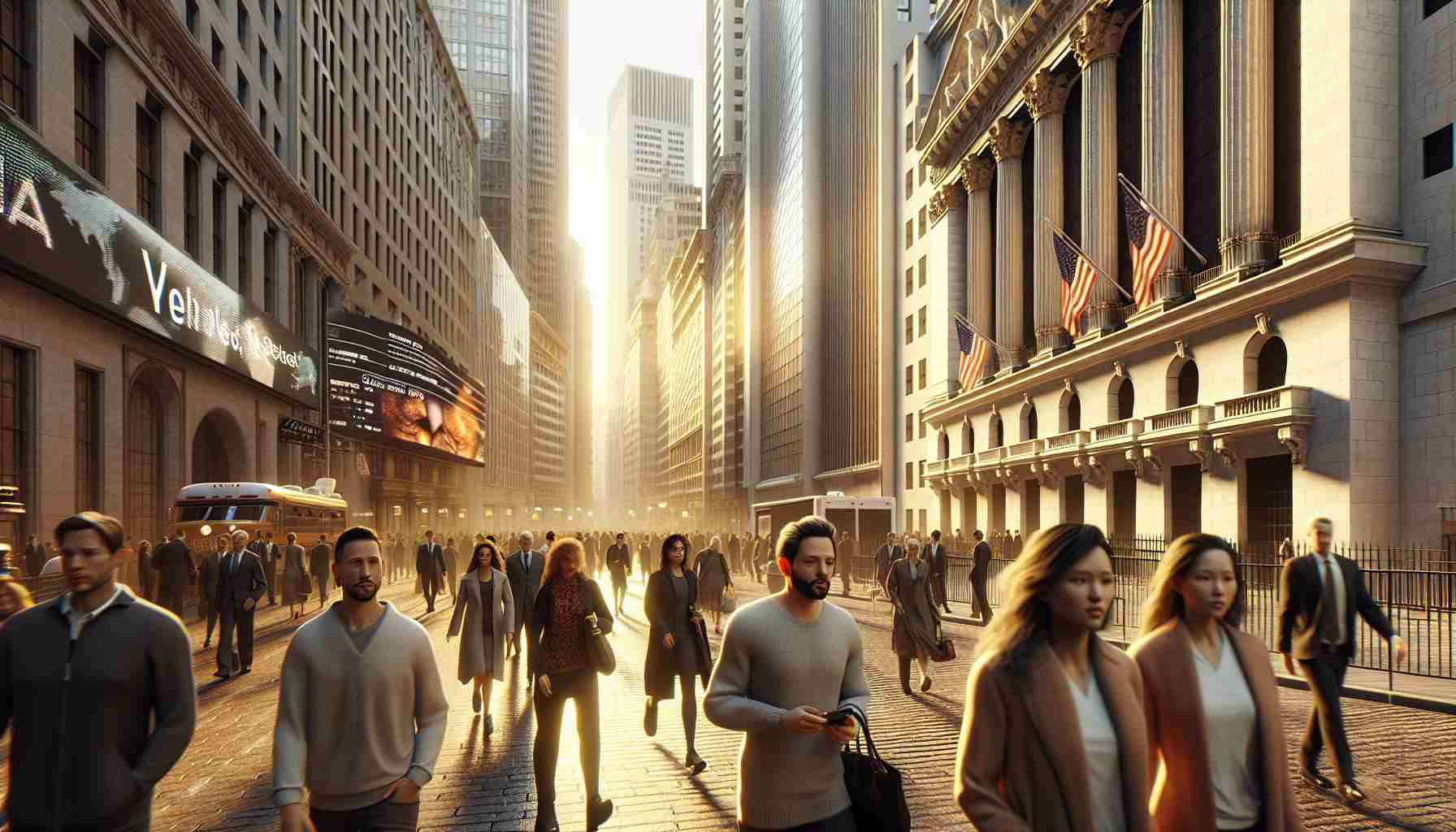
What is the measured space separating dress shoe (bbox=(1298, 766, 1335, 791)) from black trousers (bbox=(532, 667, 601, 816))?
5.26 meters

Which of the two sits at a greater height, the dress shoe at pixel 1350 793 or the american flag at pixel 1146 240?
the american flag at pixel 1146 240

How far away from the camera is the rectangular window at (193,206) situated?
104ft

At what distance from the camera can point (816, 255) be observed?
239 ft

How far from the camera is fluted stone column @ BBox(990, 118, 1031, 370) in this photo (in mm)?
44188

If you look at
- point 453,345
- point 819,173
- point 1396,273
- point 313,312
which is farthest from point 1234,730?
point 453,345

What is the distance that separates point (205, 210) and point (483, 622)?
90.3ft

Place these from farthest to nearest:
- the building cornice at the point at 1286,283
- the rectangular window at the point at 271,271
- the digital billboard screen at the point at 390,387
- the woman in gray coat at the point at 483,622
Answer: the digital billboard screen at the point at 390,387
the rectangular window at the point at 271,271
the building cornice at the point at 1286,283
the woman in gray coat at the point at 483,622

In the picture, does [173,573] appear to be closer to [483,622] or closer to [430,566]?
[430,566]

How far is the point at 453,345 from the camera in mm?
85875

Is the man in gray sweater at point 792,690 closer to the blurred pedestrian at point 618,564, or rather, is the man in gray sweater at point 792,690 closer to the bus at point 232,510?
the blurred pedestrian at point 618,564

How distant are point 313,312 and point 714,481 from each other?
233 ft

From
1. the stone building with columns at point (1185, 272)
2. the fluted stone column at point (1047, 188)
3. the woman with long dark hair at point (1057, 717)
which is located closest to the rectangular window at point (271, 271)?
the stone building with columns at point (1185, 272)

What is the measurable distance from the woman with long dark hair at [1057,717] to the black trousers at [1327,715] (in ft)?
17.3

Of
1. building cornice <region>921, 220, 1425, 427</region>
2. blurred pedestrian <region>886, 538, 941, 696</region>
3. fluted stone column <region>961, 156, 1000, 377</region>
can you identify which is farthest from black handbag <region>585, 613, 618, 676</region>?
fluted stone column <region>961, 156, 1000, 377</region>
